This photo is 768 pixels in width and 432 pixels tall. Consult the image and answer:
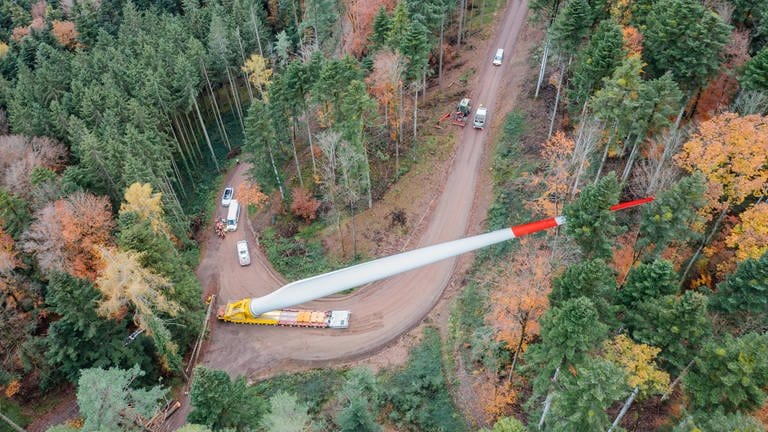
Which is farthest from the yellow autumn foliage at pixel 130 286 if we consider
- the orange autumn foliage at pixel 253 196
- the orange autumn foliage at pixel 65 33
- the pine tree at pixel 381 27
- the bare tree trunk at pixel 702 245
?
the orange autumn foliage at pixel 65 33

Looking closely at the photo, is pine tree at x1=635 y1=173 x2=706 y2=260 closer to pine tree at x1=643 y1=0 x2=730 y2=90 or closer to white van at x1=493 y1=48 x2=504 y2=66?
pine tree at x1=643 y1=0 x2=730 y2=90

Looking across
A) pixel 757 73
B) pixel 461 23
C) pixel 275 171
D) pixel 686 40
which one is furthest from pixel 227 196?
pixel 757 73

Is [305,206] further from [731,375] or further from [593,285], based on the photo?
[731,375]

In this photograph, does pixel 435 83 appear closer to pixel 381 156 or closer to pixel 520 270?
pixel 381 156

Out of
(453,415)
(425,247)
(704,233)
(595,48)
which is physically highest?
(595,48)

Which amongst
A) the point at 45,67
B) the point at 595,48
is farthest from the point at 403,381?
the point at 45,67

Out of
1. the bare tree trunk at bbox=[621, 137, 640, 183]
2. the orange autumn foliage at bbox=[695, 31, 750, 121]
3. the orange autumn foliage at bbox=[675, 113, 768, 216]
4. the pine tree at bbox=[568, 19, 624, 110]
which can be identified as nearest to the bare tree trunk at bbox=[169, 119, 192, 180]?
the pine tree at bbox=[568, 19, 624, 110]

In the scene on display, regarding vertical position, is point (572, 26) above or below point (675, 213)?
above
